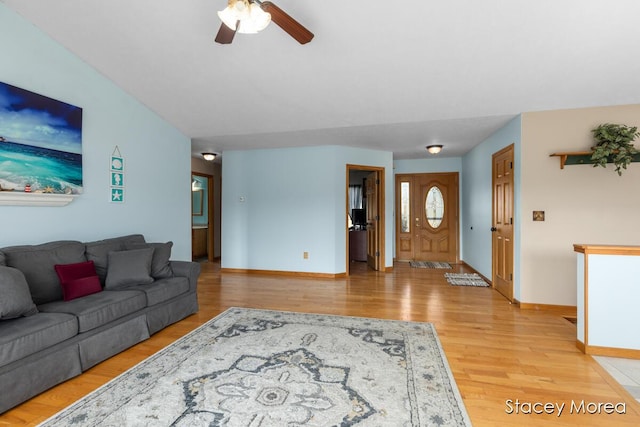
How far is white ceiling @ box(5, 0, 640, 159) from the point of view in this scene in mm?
2545

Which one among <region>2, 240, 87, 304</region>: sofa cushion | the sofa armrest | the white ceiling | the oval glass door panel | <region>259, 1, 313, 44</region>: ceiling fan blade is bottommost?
the sofa armrest

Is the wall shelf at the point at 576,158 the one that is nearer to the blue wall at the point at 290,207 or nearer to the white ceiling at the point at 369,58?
the white ceiling at the point at 369,58

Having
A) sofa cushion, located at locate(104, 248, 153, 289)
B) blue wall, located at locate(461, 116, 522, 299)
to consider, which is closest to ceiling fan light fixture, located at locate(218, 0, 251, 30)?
sofa cushion, located at locate(104, 248, 153, 289)

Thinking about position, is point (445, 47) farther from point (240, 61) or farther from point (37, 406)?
point (37, 406)

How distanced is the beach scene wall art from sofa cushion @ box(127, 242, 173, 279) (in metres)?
0.83

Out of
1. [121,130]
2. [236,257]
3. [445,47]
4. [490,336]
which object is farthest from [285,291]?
[445,47]

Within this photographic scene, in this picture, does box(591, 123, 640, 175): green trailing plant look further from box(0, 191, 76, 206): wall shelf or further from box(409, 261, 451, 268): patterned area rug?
box(0, 191, 76, 206): wall shelf

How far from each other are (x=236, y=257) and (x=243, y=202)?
1061mm

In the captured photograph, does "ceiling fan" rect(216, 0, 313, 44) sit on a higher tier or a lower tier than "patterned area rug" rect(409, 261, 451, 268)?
higher

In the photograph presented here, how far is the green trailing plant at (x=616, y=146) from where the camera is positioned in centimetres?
326

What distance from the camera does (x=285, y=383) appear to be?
2115 millimetres

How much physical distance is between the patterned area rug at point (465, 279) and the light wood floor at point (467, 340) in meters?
0.24

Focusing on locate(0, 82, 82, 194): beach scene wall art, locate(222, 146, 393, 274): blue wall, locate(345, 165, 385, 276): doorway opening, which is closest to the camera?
locate(0, 82, 82, 194): beach scene wall art

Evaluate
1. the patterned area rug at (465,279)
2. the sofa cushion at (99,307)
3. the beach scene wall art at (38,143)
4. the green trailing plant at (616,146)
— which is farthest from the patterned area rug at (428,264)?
the beach scene wall art at (38,143)
